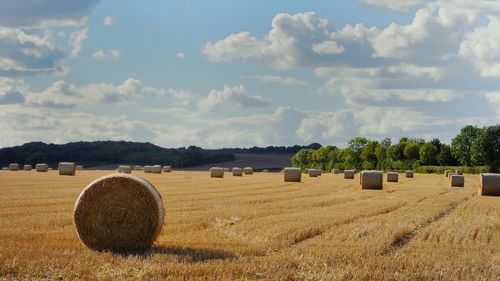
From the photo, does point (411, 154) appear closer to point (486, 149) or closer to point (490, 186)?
point (486, 149)

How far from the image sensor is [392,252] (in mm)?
12641

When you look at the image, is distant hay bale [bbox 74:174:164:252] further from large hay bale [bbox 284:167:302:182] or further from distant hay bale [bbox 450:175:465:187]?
distant hay bale [bbox 450:175:465:187]

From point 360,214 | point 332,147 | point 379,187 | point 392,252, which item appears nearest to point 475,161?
point 332,147

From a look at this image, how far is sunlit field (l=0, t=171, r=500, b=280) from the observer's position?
10.5 metres

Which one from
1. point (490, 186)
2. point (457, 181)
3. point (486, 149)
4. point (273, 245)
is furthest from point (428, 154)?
point (273, 245)

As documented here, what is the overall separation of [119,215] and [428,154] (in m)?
89.2

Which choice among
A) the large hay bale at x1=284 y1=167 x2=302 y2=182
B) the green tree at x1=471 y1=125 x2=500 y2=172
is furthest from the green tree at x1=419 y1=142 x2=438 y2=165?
the large hay bale at x1=284 y1=167 x2=302 y2=182

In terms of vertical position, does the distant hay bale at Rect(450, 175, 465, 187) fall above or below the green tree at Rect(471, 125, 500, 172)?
below

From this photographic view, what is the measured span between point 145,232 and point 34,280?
3520mm

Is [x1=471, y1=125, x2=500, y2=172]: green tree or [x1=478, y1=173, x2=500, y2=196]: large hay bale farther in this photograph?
[x1=471, y1=125, x2=500, y2=172]: green tree

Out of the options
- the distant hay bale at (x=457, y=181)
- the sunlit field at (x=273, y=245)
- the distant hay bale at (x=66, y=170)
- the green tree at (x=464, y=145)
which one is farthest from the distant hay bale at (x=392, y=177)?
the green tree at (x=464, y=145)

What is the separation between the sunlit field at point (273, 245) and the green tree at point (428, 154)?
260ft

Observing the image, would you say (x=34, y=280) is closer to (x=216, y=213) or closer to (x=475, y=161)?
(x=216, y=213)

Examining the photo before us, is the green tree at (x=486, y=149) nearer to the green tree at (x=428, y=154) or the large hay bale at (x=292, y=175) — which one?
the green tree at (x=428, y=154)
